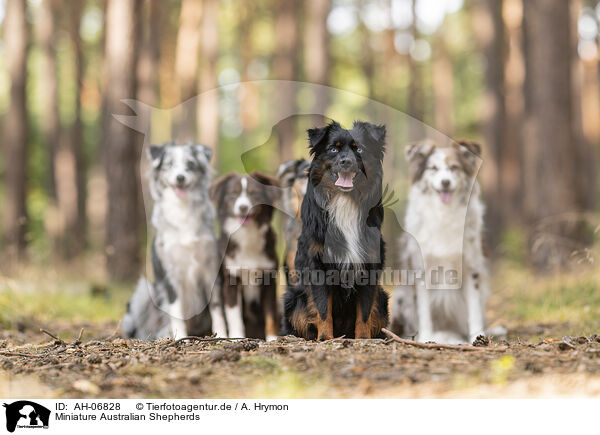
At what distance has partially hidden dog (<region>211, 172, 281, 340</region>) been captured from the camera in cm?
590

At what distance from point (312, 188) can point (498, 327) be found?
9.55ft

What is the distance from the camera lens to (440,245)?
5566mm

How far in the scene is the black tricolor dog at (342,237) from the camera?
14.8ft

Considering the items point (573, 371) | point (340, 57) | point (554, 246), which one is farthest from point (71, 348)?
point (340, 57)

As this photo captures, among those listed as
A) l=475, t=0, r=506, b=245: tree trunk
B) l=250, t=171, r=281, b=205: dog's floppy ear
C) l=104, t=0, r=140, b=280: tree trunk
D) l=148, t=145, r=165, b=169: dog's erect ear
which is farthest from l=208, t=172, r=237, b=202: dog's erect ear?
l=475, t=0, r=506, b=245: tree trunk

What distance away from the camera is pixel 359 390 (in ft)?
12.0

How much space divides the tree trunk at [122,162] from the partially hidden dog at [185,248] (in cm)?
444

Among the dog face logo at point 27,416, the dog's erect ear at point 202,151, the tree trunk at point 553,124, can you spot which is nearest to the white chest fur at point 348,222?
the dog's erect ear at point 202,151

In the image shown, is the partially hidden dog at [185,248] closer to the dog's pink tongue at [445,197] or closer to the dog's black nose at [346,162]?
the dog's black nose at [346,162]

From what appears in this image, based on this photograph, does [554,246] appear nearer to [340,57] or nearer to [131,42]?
[131,42]

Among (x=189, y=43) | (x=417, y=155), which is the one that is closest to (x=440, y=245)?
(x=417, y=155)

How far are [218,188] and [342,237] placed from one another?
71.9 inches

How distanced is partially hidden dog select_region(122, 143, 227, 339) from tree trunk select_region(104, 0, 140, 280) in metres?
4.44

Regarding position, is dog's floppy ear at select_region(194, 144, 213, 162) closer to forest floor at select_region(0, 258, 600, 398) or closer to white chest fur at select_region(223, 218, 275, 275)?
white chest fur at select_region(223, 218, 275, 275)
